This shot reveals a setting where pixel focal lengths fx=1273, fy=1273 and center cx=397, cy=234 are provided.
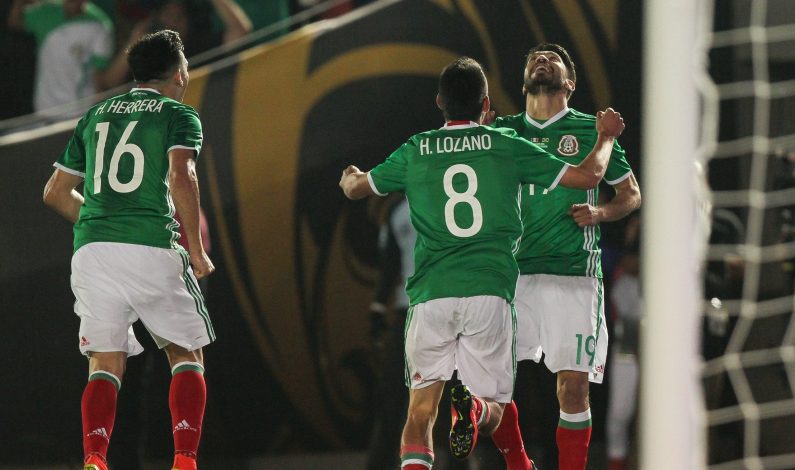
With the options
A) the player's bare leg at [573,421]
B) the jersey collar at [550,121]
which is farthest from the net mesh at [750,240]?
the player's bare leg at [573,421]

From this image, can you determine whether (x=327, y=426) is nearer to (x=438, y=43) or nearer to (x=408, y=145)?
(x=438, y=43)

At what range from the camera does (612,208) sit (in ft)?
18.4

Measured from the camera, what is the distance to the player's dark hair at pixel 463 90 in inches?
201

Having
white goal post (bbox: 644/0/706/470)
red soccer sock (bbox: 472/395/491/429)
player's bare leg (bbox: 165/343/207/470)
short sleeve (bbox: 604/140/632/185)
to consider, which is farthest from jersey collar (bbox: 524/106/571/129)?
white goal post (bbox: 644/0/706/470)

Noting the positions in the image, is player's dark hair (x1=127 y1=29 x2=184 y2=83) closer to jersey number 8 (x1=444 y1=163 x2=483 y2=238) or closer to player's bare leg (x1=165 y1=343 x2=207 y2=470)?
player's bare leg (x1=165 y1=343 x2=207 y2=470)

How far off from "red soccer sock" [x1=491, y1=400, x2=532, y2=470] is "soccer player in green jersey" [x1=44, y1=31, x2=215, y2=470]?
1334 mm

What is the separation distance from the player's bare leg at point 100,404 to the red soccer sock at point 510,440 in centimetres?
165

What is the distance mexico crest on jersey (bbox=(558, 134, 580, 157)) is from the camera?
576 cm

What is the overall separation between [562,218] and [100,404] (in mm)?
2153

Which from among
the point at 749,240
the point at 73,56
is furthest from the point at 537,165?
the point at 73,56

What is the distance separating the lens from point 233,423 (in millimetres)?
7773

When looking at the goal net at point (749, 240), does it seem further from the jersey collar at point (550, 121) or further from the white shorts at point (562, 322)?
the white shorts at point (562, 322)

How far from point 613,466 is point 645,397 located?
14.8 ft

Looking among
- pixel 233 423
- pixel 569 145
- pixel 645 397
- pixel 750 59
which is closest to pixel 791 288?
pixel 750 59
